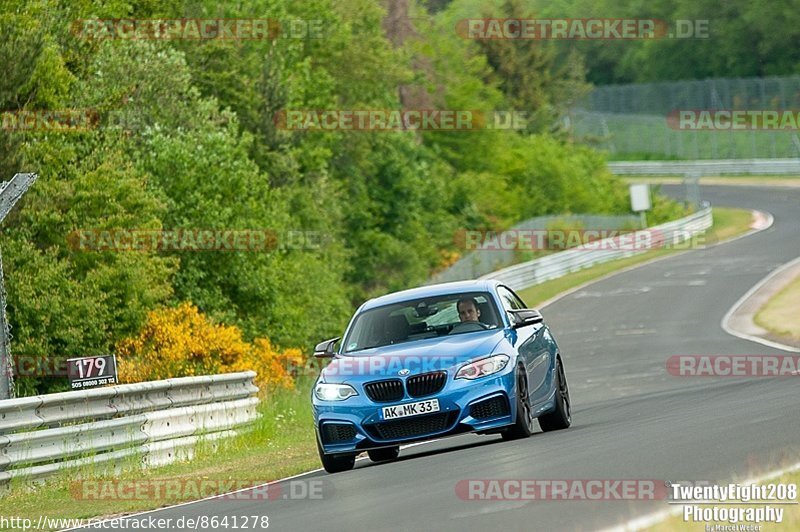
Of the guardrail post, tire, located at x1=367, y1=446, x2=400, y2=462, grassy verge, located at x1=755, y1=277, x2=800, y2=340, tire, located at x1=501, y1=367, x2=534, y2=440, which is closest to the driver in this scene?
tire, located at x1=501, y1=367, x2=534, y2=440

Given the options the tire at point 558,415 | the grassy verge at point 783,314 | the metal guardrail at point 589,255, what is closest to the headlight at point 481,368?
the tire at point 558,415

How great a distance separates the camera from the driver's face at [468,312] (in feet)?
49.6

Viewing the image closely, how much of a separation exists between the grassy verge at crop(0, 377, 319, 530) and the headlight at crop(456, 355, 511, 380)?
80.3 inches

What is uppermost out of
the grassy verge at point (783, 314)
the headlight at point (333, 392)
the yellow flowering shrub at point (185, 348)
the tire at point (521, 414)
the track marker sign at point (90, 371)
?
the track marker sign at point (90, 371)

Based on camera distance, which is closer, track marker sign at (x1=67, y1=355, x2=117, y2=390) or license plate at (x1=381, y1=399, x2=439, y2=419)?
license plate at (x1=381, y1=399, x2=439, y2=419)

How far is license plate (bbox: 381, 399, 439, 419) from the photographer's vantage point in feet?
45.5

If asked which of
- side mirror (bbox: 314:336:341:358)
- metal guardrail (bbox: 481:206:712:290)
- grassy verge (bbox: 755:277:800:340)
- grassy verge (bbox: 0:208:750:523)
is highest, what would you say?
side mirror (bbox: 314:336:341:358)

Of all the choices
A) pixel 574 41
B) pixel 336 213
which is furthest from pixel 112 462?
pixel 574 41

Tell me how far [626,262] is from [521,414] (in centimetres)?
4693

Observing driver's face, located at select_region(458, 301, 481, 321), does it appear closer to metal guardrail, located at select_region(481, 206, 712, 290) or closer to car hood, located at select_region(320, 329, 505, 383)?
car hood, located at select_region(320, 329, 505, 383)

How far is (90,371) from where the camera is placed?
15.9 metres

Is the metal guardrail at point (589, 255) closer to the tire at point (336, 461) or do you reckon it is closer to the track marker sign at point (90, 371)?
the track marker sign at point (90, 371)

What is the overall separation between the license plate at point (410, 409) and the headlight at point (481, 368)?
0.34 metres

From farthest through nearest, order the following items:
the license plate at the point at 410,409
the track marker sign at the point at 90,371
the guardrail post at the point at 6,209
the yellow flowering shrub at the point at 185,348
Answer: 1. the yellow flowering shrub at the point at 185,348
2. the track marker sign at the point at 90,371
3. the guardrail post at the point at 6,209
4. the license plate at the point at 410,409
